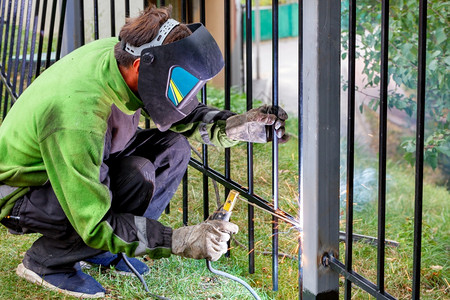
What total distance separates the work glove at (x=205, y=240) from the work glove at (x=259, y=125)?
45 centimetres

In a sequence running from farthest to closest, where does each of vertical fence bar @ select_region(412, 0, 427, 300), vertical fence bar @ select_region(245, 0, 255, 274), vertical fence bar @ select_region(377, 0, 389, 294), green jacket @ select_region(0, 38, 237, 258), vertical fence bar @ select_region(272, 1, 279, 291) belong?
vertical fence bar @ select_region(245, 0, 255, 274) < vertical fence bar @ select_region(272, 1, 279, 291) < green jacket @ select_region(0, 38, 237, 258) < vertical fence bar @ select_region(377, 0, 389, 294) < vertical fence bar @ select_region(412, 0, 427, 300)

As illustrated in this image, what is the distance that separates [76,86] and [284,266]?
1.36 metres

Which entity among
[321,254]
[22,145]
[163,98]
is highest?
[163,98]

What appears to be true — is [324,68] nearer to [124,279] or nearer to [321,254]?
[321,254]

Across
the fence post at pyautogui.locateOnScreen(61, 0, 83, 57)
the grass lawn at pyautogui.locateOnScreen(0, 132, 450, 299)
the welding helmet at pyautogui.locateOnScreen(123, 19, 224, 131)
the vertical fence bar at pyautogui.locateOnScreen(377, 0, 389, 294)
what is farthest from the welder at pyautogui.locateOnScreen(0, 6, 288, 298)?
the fence post at pyautogui.locateOnScreen(61, 0, 83, 57)

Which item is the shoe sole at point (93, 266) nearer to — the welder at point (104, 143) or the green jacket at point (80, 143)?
the welder at point (104, 143)

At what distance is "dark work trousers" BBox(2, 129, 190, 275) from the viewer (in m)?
2.78

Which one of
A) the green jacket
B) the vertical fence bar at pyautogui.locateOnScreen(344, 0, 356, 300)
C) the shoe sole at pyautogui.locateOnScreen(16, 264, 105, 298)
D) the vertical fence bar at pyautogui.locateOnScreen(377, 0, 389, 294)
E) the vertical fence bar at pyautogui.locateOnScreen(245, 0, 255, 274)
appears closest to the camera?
the vertical fence bar at pyautogui.locateOnScreen(377, 0, 389, 294)

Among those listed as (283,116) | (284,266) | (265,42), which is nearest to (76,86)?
(283,116)

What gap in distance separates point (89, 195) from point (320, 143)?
0.87m

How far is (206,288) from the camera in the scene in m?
2.98

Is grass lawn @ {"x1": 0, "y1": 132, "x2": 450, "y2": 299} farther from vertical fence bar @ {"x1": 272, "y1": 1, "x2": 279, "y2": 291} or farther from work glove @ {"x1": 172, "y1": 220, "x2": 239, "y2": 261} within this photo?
work glove @ {"x1": 172, "y1": 220, "x2": 239, "y2": 261}

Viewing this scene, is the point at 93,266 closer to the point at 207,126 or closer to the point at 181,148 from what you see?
the point at 181,148

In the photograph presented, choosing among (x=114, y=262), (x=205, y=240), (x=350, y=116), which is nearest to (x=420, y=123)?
(x=350, y=116)
